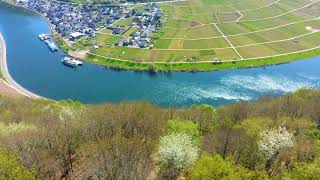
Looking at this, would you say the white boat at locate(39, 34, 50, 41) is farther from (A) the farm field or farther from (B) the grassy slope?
(B) the grassy slope

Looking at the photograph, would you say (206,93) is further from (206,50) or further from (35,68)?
(35,68)

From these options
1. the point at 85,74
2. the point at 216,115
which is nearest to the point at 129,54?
the point at 85,74

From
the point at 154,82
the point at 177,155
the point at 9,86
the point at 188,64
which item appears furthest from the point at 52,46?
the point at 177,155

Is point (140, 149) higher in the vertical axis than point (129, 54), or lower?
higher

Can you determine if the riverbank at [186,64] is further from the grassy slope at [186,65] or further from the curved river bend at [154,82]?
the curved river bend at [154,82]

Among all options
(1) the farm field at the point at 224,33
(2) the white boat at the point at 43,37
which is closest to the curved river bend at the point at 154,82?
(1) the farm field at the point at 224,33

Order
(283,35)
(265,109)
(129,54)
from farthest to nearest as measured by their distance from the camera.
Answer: (283,35) < (129,54) < (265,109)

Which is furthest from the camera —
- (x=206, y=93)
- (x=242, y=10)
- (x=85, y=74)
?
(x=242, y=10)

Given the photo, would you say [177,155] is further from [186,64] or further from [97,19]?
[97,19]
